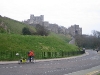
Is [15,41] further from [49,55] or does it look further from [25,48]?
[49,55]

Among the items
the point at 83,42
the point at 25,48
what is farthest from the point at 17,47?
the point at 83,42

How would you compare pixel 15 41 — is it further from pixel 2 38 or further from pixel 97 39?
pixel 97 39

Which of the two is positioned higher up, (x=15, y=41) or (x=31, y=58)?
(x=15, y=41)

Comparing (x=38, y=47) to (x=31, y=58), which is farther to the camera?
(x=38, y=47)

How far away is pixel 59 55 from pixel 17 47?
362 inches

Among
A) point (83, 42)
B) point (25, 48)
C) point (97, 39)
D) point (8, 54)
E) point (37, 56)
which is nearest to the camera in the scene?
point (8, 54)

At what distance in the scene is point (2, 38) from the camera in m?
47.8

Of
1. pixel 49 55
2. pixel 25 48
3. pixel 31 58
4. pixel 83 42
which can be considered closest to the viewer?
pixel 31 58

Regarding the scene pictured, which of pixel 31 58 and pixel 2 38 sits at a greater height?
pixel 2 38

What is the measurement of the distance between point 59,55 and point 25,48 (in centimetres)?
743

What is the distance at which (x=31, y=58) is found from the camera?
30891 millimetres

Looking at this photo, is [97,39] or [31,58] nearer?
[31,58]

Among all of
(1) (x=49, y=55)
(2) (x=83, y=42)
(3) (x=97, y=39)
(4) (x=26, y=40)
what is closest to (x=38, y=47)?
(4) (x=26, y=40)

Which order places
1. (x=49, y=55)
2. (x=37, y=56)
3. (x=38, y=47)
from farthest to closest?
1. (x=38, y=47)
2. (x=49, y=55)
3. (x=37, y=56)
